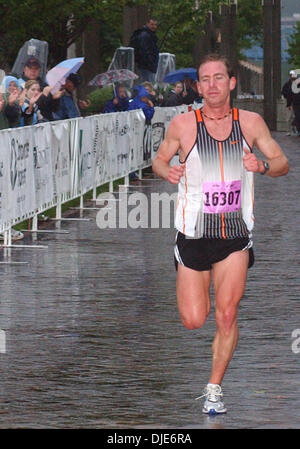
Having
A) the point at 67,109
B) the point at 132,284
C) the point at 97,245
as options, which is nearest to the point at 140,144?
the point at 67,109

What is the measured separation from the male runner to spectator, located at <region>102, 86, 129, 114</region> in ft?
60.9

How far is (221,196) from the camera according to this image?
8.29m

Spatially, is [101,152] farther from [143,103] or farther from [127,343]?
[127,343]

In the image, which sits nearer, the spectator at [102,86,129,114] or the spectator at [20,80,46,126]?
the spectator at [20,80,46,126]

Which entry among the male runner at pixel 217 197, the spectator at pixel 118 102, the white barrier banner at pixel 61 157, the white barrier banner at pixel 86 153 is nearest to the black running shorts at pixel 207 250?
the male runner at pixel 217 197

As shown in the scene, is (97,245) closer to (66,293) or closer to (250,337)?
(66,293)

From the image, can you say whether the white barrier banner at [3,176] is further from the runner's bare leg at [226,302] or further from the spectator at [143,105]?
the spectator at [143,105]

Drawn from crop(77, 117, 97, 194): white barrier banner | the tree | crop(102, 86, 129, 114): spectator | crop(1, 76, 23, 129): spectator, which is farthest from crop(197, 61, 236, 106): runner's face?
the tree

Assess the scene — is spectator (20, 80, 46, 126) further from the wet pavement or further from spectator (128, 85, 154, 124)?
spectator (128, 85, 154, 124)

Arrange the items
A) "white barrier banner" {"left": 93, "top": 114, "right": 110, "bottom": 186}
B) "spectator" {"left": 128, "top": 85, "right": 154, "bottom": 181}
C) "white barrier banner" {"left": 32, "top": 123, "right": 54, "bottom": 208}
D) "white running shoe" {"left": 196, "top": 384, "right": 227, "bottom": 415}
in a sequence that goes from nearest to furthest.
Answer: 1. "white running shoe" {"left": 196, "top": 384, "right": 227, "bottom": 415}
2. "white barrier banner" {"left": 32, "top": 123, "right": 54, "bottom": 208}
3. "white barrier banner" {"left": 93, "top": 114, "right": 110, "bottom": 186}
4. "spectator" {"left": 128, "top": 85, "right": 154, "bottom": 181}

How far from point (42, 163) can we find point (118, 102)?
9.24 meters

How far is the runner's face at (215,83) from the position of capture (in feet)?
27.1

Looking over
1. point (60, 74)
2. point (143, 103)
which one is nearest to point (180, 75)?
point (143, 103)

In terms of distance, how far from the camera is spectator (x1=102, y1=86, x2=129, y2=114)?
2690cm
